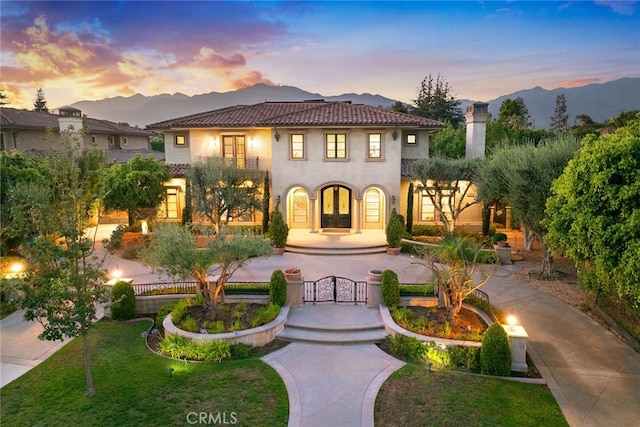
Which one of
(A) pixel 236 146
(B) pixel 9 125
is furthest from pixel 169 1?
(B) pixel 9 125

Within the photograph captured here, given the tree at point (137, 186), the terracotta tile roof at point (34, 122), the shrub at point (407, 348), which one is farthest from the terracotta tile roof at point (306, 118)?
the shrub at point (407, 348)

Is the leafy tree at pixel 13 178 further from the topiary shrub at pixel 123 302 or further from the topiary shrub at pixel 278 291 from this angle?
the topiary shrub at pixel 278 291

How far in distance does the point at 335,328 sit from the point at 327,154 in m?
12.8

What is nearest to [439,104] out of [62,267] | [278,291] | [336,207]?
[336,207]

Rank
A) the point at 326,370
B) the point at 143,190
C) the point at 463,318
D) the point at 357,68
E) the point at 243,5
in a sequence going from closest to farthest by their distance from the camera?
the point at 326,370, the point at 463,318, the point at 143,190, the point at 243,5, the point at 357,68

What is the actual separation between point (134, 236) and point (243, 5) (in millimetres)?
15721

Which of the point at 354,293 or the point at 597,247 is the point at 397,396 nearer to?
the point at 354,293

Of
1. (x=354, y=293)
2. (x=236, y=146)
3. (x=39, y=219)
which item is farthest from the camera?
(x=236, y=146)

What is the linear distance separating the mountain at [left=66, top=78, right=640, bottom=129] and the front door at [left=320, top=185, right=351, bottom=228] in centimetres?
3445

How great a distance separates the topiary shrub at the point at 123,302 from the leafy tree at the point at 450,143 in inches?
1027

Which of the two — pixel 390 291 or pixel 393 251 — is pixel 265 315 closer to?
pixel 390 291

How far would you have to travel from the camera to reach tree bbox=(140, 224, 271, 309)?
34.8ft

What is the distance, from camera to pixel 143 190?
2052 centimetres

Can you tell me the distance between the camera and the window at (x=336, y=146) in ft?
71.8
